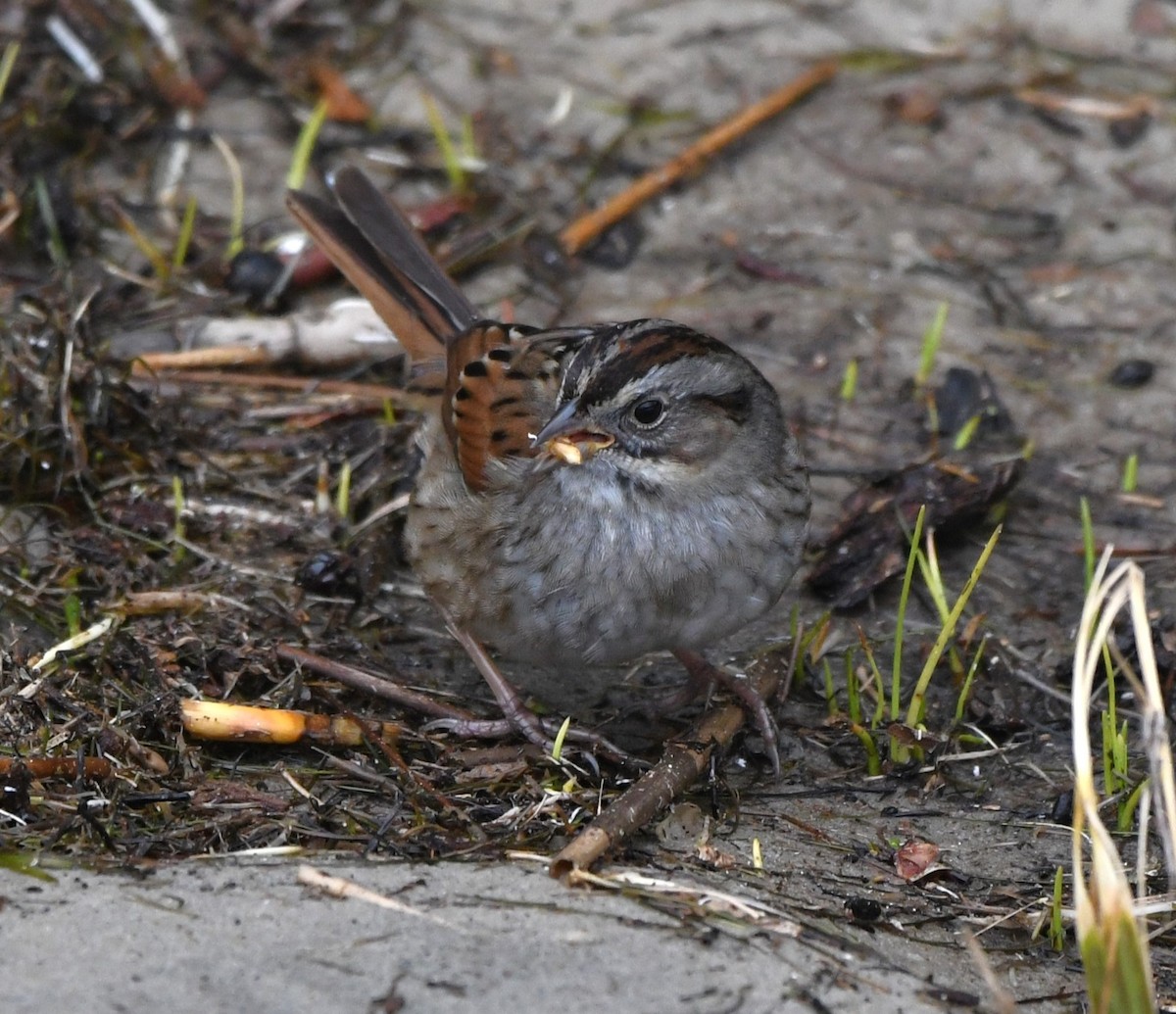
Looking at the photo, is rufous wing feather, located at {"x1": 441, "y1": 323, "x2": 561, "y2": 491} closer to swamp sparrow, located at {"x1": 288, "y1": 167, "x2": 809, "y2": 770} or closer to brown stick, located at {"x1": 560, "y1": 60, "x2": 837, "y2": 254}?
swamp sparrow, located at {"x1": 288, "y1": 167, "x2": 809, "y2": 770}

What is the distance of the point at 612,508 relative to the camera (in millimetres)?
3998

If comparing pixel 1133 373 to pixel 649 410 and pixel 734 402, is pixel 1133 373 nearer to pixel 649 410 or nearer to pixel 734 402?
pixel 734 402

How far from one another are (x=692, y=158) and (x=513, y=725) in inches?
117

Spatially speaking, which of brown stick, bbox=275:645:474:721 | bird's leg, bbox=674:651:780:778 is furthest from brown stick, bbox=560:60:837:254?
brown stick, bbox=275:645:474:721

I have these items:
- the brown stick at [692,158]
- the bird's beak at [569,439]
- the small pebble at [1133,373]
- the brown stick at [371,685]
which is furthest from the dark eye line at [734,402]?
the brown stick at [692,158]

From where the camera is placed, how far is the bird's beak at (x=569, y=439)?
3834 mm

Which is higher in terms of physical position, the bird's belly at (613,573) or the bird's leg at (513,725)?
the bird's belly at (613,573)

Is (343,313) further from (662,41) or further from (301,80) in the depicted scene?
(662,41)

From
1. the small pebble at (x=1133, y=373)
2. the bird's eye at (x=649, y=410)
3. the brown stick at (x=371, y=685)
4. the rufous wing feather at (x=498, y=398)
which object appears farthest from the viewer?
the small pebble at (x=1133, y=373)

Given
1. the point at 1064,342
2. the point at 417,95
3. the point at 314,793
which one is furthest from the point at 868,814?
the point at 417,95

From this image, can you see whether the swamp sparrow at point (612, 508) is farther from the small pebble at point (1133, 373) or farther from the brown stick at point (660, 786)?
the small pebble at point (1133, 373)

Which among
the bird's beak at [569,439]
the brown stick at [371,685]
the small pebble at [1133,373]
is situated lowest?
the brown stick at [371,685]

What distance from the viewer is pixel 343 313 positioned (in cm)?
568

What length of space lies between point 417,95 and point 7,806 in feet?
13.2
